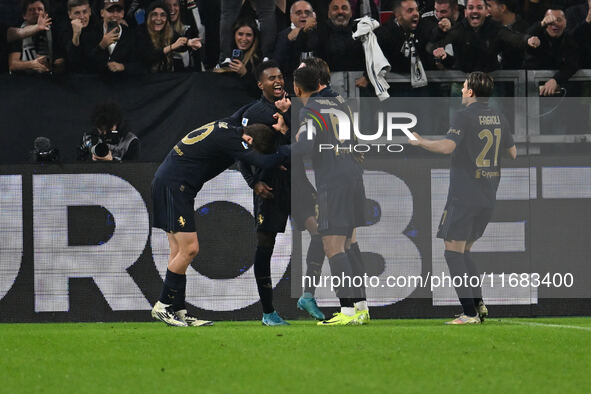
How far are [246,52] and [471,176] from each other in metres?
3.39

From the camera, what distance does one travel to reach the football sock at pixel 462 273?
9.44 meters

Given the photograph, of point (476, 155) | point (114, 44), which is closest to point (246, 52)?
point (114, 44)

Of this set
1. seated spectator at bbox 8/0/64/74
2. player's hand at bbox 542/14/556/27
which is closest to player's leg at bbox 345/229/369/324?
player's hand at bbox 542/14/556/27

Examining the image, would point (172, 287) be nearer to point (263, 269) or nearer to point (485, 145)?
point (263, 269)

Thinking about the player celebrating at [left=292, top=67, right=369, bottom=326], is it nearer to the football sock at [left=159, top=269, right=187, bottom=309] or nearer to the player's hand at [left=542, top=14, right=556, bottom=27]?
the football sock at [left=159, top=269, right=187, bottom=309]

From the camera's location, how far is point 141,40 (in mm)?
12078

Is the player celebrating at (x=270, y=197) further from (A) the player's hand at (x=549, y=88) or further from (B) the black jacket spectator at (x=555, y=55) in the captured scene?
(B) the black jacket spectator at (x=555, y=55)

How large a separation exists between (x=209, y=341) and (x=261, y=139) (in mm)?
2054

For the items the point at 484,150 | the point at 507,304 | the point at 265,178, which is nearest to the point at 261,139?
the point at 265,178

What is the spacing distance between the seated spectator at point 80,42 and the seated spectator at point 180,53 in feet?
2.75

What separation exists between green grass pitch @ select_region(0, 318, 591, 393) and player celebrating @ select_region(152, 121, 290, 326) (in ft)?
2.05

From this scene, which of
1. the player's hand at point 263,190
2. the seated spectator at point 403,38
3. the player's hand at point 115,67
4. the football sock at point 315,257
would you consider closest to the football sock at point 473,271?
the football sock at point 315,257

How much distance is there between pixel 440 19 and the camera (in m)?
12.1

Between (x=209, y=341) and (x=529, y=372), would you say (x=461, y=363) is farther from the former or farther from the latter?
(x=209, y=341)
